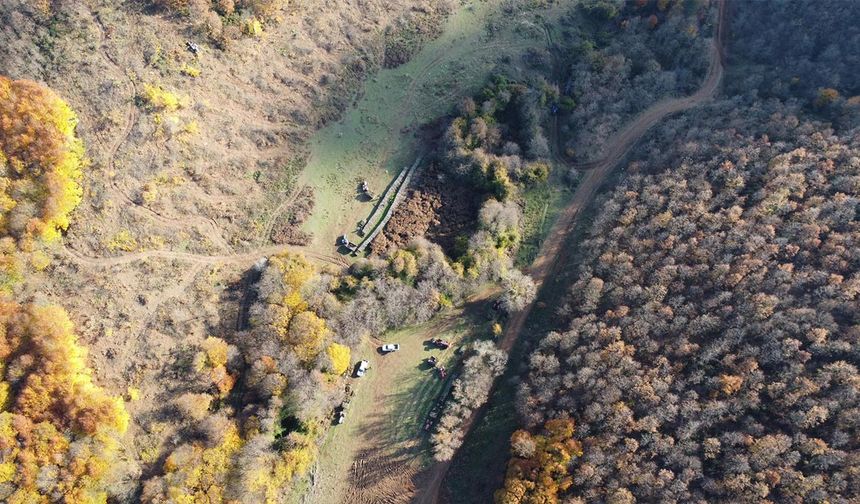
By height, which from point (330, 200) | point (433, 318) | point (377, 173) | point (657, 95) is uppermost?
point (657, 95)

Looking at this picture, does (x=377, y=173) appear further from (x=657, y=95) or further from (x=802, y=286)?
(x=802, y=286)

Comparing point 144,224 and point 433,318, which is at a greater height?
point 433,318

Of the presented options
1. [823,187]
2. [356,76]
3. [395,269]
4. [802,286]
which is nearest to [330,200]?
[395,269]

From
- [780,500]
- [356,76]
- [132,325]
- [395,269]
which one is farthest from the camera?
[356,76]

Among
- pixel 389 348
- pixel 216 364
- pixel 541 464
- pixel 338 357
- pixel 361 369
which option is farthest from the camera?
pixel 389 348

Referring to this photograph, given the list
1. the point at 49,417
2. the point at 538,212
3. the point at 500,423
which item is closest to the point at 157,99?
the point at 49,417

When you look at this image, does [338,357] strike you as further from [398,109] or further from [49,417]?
[398,109]

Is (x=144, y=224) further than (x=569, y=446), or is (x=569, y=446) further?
(x=144, y=224)

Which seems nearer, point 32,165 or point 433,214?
point 32,165
